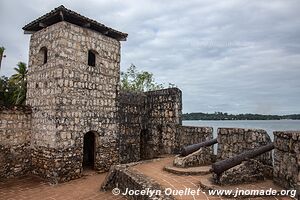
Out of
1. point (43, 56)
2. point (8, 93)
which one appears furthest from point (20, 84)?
point (43, 56)

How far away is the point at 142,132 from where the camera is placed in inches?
535

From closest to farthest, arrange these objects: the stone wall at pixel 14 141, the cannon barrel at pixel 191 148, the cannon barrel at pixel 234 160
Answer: the cannon barrel at pixel 234 160 → the cannon barrel at pixel 191 148 → the stone wall at pixel 14 141

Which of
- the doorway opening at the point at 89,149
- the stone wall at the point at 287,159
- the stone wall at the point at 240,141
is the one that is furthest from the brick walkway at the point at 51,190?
the stone wall at the point at 287,159

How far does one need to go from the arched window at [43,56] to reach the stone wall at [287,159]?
9285 mm

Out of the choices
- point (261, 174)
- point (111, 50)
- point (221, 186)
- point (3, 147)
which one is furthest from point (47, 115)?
point (261, 174)

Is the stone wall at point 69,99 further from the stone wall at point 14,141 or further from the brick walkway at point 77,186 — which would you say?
the brick walkway at point 77,186

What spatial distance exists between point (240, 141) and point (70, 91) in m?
6.38

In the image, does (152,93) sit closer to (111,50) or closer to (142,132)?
(142,132)

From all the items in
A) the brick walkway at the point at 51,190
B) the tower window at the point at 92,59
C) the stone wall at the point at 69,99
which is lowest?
the brick walkway at the point at 51,190

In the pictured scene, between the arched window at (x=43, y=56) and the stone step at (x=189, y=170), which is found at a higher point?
the arched window at (x=43, y=56)

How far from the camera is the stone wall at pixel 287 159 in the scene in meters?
5.08

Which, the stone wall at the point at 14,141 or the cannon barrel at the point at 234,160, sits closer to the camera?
the cannon barrel at the point at 234,160

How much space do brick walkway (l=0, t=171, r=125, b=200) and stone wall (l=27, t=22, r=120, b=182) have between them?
1.43 feet

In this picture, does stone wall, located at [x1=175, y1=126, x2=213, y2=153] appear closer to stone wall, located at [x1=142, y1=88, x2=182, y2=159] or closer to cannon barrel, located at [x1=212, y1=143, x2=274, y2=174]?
stone wall, located at [x1=142, y1=88, x2=182, y2=159]
